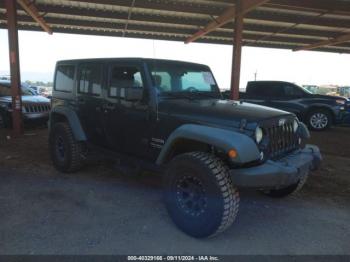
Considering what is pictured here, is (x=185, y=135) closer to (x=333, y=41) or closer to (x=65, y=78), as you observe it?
(x=65, y=78)

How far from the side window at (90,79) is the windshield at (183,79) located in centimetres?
104

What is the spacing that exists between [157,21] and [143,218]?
29.1 ft

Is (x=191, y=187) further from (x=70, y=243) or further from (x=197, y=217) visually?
(x=70, y=243)

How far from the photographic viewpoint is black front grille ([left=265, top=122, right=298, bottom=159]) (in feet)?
10.9

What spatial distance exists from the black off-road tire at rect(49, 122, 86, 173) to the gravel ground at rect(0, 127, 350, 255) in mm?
179

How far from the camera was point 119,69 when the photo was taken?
4.26 metres

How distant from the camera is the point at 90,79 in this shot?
4.75m

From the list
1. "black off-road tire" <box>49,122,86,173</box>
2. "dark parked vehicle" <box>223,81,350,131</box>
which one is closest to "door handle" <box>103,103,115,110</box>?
"black off-road tire" <box>49,122,86,173</box>

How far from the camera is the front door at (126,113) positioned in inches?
153

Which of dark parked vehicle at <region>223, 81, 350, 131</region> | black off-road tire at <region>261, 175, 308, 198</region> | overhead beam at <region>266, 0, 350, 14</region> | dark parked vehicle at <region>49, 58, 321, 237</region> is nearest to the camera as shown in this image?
dark parked vehicle at <region>49, 58, 321, 237</region>

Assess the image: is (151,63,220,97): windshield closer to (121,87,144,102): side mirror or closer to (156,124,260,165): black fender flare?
(121,87,144,102): side mirror

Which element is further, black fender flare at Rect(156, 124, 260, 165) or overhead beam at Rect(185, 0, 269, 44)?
overhead beam at Rect(185, 0, 269, 44)

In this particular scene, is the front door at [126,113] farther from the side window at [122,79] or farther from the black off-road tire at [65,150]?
the black off-road tire at [65,150]

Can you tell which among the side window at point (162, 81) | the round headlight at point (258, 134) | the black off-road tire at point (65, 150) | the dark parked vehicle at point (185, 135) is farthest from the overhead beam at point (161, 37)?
the round headlight at point (258, 134)
